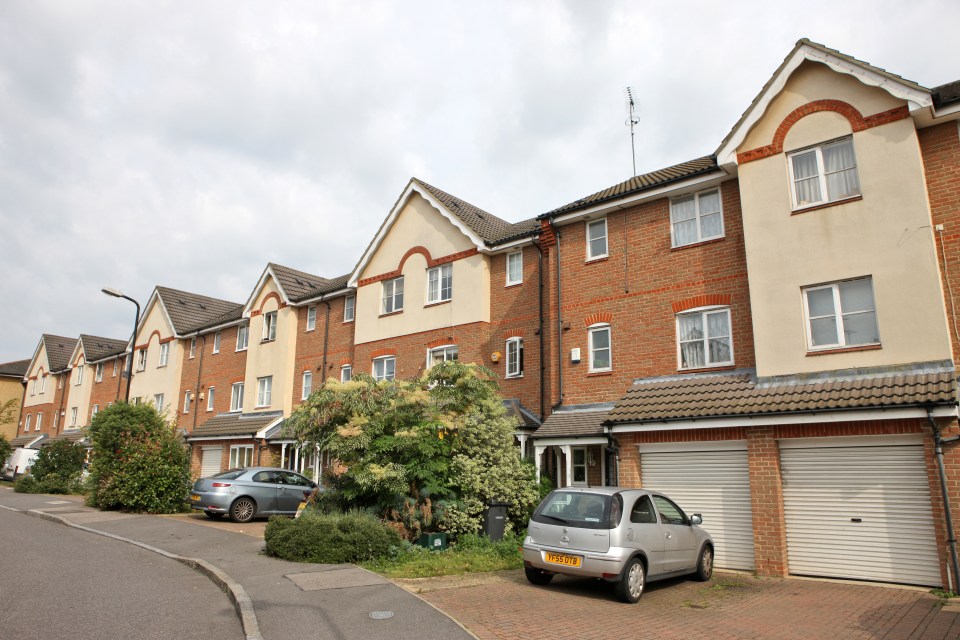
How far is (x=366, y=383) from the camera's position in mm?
14695

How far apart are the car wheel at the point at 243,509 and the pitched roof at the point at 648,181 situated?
36.4 ft

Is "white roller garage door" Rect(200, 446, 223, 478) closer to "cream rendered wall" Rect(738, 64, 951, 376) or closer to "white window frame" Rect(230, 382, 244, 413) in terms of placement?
"white window frame" Rect(230, 382, 244, 413)

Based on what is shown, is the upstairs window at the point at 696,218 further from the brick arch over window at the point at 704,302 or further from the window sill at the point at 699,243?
the brick arch over window at the point at 704,302

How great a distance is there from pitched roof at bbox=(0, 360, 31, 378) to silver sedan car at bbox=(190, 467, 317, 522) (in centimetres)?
4488

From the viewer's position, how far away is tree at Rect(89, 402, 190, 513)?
20.1 metres

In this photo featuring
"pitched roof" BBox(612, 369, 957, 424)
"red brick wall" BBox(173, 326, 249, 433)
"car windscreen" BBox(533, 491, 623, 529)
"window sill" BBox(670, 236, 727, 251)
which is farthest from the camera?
"red brick wall" BBox(173, 326, 249, 433)

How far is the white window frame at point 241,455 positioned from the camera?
26281 millimetres

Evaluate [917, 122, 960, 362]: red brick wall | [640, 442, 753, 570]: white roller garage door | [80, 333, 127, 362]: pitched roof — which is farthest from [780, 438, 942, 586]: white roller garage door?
[80, 333, 127, 362]: pitched roof

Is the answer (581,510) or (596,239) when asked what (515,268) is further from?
(581,510)

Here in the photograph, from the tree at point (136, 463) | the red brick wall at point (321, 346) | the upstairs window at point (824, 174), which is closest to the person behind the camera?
the upstairs window at point (824, 174)

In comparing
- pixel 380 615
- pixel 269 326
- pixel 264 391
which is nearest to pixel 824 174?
pixel 380 615

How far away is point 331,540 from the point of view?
11594 millimetres

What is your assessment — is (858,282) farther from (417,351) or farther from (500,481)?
(417,351)

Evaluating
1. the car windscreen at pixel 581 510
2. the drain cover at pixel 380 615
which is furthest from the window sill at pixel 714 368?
the drain cover at pixel 380 615
